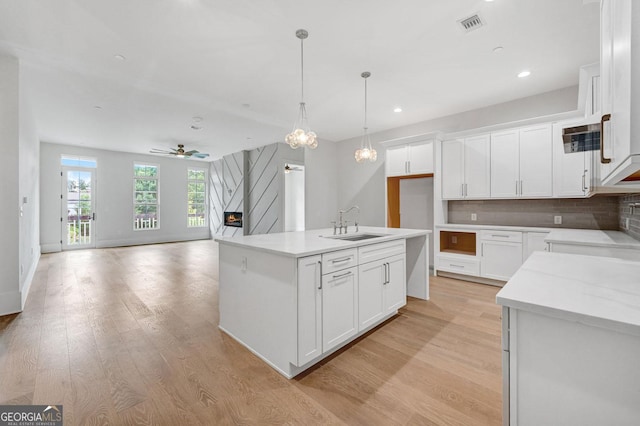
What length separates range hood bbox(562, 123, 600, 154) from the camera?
4.40 ft

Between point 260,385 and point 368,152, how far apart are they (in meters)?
2.96

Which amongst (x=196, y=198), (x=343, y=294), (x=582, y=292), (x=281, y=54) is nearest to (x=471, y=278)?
(x=343, y=294)

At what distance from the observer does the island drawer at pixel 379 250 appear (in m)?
2.47

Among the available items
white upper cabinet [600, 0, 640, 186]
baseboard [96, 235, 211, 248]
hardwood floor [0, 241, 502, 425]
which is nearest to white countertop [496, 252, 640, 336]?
white upper cabinet [600, 0, 640, 186]

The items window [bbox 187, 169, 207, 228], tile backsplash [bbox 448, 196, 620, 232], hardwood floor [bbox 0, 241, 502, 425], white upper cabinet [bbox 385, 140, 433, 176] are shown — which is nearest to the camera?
hardwood floor [bbox 0, 241, 502, 425]

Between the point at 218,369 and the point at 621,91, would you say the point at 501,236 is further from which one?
the point at 218,369

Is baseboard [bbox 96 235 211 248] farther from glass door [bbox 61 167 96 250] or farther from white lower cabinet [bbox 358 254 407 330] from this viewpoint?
white lower cabinet [bbox 358 254 407 330]

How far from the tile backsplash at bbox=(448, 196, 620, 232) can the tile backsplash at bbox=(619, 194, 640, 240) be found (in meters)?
0.14

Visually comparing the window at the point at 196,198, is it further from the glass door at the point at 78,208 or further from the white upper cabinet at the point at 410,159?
the white upper cabinet at the point at 410,159

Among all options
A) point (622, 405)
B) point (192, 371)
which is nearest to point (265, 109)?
point (192, 371)

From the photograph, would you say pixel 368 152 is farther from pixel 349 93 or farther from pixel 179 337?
pixel 179 337

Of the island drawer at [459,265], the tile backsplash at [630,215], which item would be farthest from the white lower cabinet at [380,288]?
the tile backsplash at [630,215]

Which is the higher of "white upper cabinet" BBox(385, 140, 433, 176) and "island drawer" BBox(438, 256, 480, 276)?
"white upper cabinet" BBox(385, 140, 433, 176)

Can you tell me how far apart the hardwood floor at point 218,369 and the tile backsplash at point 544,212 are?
1.66 meters
